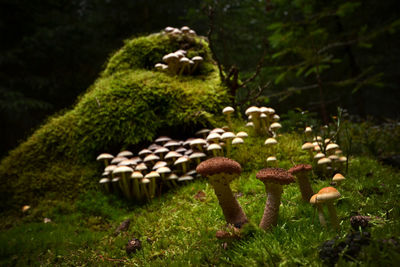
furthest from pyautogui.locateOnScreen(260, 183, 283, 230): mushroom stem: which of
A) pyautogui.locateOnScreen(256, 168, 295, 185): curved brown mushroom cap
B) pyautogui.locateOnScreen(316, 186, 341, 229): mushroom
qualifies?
pyautogui.locateOnScreen(316, 186, 341, 229): mushroom

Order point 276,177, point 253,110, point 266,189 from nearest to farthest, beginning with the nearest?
point 276,177, point 266,189, point 253,110

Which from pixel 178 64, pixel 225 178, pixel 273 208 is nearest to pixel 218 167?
pixel 225 178

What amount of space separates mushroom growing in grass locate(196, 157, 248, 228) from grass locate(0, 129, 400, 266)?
22 cm

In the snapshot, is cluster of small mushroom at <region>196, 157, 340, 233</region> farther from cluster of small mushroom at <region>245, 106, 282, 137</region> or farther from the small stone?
cluster of small mushroom at <region>245, 106, 282, 137</region>

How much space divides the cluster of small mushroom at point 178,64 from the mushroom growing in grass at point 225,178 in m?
3.88

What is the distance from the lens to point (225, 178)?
6.97ft

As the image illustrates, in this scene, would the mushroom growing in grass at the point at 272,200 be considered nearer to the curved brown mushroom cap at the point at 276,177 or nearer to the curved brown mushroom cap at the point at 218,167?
the curved brown mushroom cap at the point at 276,177

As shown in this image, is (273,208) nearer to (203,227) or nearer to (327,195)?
(327,195)

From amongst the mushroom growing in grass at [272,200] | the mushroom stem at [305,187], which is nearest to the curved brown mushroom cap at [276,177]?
the mushroom growing in grass at [272,200]

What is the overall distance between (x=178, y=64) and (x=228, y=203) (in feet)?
14.4

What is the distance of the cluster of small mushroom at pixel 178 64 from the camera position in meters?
5.46

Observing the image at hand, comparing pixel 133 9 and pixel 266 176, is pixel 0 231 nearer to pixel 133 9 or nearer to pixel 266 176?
pixel 266 176

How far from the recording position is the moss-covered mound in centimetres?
454

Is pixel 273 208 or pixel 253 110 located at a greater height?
pixel 253 110
